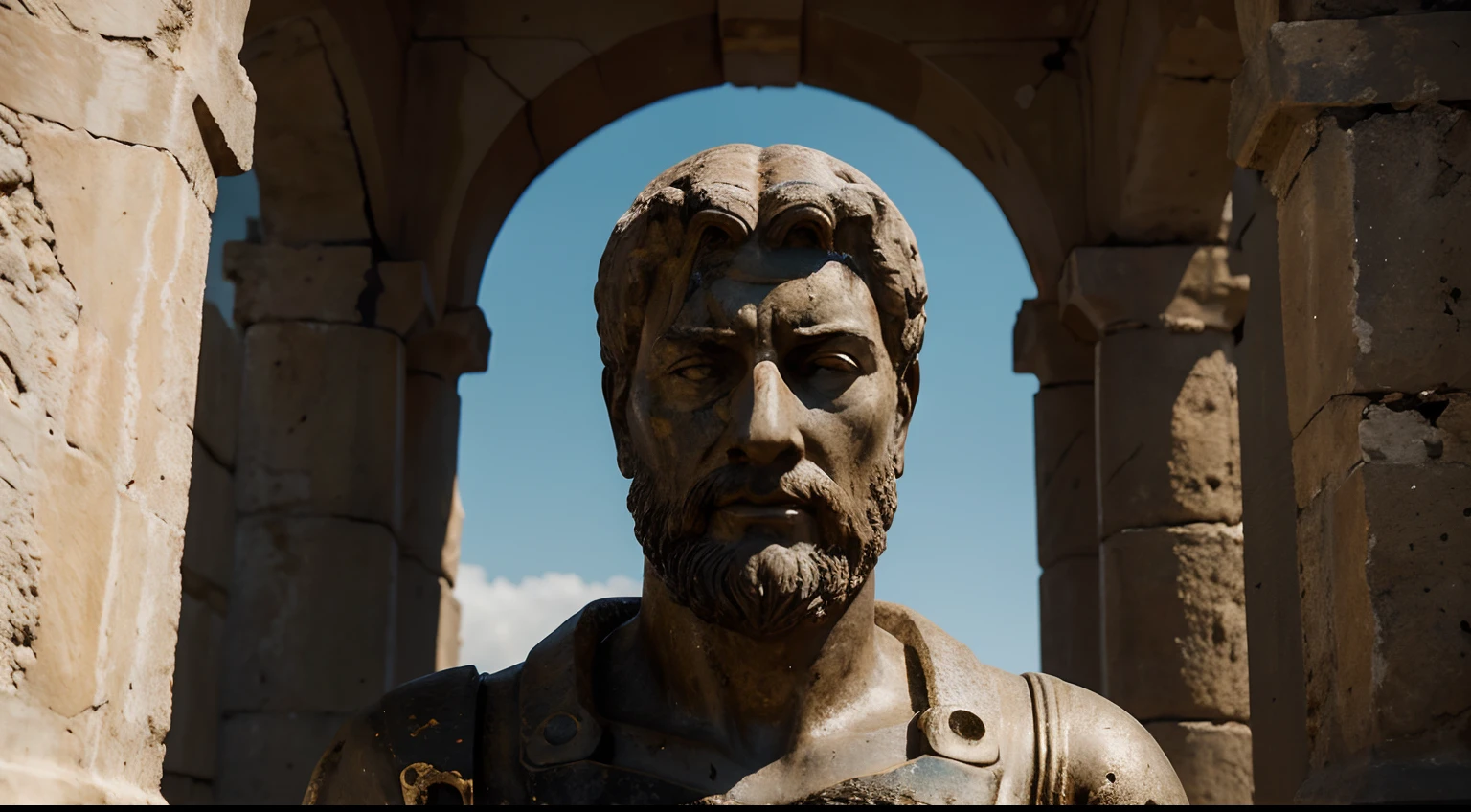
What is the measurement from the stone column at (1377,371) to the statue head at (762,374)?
4.21 feet

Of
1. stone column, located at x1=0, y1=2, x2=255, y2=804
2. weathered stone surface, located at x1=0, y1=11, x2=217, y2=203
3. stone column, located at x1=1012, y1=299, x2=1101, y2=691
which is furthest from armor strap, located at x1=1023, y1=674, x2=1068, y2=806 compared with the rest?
stone column, located at x1=1012, y1=299, x2=1101, y2=691

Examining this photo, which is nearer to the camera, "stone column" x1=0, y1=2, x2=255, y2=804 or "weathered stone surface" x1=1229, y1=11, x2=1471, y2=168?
"stone column" x1=0, y1=2, x2=255, y2=804

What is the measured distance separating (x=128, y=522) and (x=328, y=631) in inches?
136

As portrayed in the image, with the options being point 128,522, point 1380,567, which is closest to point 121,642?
Result: point 128,522

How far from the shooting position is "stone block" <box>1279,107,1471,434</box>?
356 centimetres

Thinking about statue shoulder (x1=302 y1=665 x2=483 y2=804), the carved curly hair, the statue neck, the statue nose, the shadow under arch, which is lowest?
statue shoulder (x1=302 y1=665 x2=483 y2=804)

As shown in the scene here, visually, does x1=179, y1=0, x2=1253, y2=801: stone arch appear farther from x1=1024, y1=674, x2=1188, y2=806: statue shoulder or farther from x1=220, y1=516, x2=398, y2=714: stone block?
x1=1024, y1=674, x2=1188, y2=806: statue shoulder

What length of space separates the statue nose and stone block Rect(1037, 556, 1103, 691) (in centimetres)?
509

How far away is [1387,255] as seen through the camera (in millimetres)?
3609

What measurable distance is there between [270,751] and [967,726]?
451cm

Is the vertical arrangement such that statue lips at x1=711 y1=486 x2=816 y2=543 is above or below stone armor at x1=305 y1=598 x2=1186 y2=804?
above

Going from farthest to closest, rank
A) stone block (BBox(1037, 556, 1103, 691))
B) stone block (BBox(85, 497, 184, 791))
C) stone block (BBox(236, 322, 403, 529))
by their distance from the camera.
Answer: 1. stone block (BBox(1037, 556, 1103, 691))
2. stone block (BBox(236, 322, 403, 529))
3. stone block (BBox(85, 497, 184, 791))

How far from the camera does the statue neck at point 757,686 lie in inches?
104

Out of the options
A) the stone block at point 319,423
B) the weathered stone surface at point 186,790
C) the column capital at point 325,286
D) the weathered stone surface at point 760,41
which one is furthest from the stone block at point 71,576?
the weathered stone surface at point 760,41
